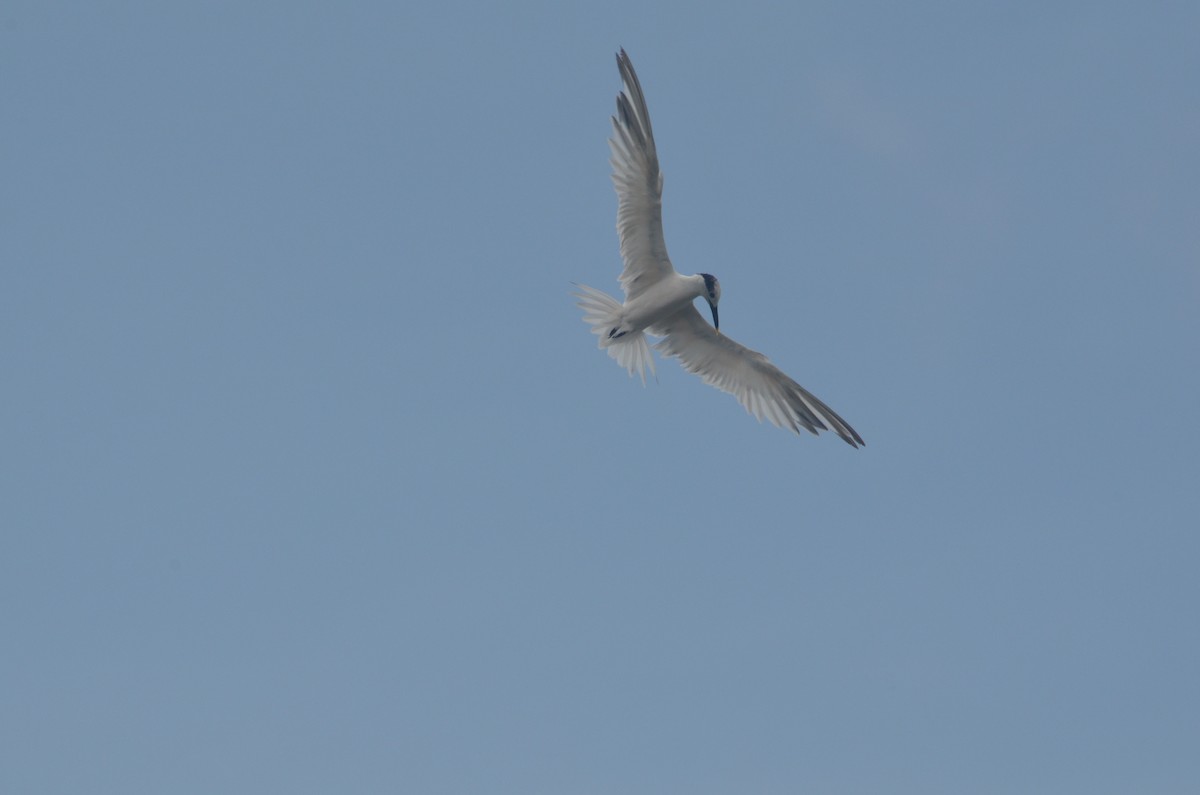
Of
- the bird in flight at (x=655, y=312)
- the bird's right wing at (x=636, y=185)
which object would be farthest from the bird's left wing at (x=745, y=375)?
the bird's right wing at (x=636, y=185)

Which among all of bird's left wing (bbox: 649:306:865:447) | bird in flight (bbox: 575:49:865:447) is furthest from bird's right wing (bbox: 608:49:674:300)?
bird's left wing (bbox: 649:306:865:447)

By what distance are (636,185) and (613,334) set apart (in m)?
2.69

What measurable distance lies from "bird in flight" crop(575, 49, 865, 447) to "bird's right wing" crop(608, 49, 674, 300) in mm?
14

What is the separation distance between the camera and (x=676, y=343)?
2317 centimetres

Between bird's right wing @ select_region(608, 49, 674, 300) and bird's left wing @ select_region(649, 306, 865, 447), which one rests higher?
bird's right wing @ select_region(608, 49, 674, 300)

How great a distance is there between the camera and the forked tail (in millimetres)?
22172

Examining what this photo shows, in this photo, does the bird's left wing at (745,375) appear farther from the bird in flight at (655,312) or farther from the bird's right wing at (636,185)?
the bird's right wing at (636,185)

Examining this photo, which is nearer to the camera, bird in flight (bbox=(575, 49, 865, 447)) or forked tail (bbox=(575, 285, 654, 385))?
bird in flight (bbox=(575, 49, 865, 447))

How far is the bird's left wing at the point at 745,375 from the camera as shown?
22688 mm

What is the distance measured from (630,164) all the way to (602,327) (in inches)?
113

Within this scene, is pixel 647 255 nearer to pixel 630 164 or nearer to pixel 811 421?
pixel 630 164

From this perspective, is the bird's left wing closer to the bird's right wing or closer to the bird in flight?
the bird in flight

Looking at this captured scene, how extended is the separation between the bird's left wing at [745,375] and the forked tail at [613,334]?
15.1 inches

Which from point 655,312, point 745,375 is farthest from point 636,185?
point 745,375
